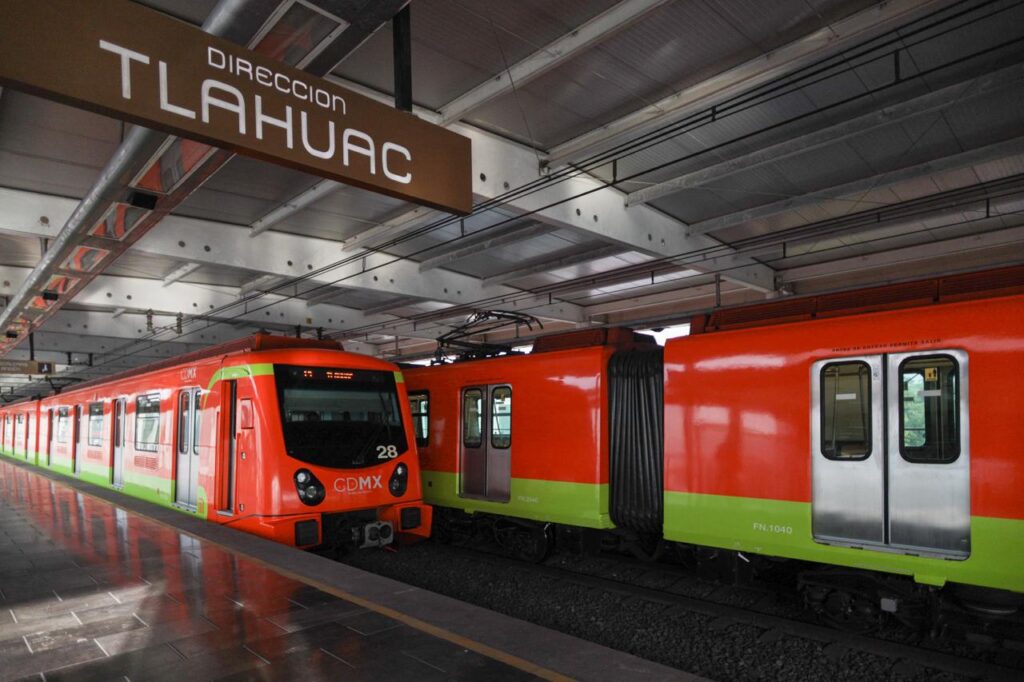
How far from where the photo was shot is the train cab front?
7914mm

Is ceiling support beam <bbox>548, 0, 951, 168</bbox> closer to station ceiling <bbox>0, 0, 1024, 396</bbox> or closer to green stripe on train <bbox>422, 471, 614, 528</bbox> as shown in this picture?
station ceiling <bbox>0, 0, 1024, 396</bbox>

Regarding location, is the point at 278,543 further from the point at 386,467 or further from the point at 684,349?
the point at 684,349

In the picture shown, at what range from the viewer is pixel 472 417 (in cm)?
1012

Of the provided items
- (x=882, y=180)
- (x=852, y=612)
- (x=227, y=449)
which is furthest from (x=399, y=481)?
(x=882, y=180)

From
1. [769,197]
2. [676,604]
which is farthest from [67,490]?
[769,197]

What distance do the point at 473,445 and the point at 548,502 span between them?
176 cm

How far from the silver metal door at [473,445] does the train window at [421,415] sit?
94 cm

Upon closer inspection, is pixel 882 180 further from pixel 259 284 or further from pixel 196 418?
pixel 259 284

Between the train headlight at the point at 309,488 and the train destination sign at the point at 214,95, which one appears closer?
the train destination sign at the point at 214,95

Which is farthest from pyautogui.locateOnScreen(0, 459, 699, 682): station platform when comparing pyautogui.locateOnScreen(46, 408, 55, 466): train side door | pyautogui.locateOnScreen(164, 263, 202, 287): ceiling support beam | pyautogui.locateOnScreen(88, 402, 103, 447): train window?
pyautogui.locateOnScreen(46, 408, 55, 466): train side door

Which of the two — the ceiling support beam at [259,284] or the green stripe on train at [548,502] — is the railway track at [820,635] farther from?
the ceiling support beam at [259,284]

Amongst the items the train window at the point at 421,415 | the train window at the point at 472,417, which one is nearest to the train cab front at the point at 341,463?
the train window at the point at 472,417

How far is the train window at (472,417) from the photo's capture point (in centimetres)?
996

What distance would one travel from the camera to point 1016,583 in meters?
5.03
